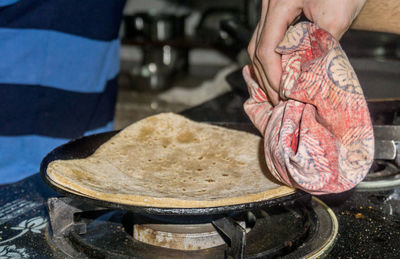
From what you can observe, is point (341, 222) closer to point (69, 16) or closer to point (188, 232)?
point (188, 232)

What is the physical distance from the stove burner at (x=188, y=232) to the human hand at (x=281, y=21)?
0.30 meters

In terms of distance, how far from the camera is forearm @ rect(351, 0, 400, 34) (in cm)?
114

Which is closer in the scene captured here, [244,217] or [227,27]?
[244,217]

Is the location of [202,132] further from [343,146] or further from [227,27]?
[227,27]

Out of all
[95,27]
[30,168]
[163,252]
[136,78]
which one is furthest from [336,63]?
[136,78]

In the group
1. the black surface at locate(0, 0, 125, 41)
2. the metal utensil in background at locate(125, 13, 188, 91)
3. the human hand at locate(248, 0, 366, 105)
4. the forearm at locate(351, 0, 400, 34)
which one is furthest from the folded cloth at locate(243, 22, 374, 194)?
the metal utensil in background at locate(125, 13, 188, 91)

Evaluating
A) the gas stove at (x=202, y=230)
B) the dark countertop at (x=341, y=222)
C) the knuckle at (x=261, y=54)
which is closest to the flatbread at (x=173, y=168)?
the gas stove at (x=202, y=230)

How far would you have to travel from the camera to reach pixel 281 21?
903 mm

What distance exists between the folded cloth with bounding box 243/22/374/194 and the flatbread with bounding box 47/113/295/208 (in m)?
0.11

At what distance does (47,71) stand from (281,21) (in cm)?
99

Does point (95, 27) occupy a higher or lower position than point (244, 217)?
higher

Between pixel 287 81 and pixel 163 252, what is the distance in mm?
437

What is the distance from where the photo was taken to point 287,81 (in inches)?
34.5

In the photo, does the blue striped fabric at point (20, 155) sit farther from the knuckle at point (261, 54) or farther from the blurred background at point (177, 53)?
the blurred background at point (177, 53)
